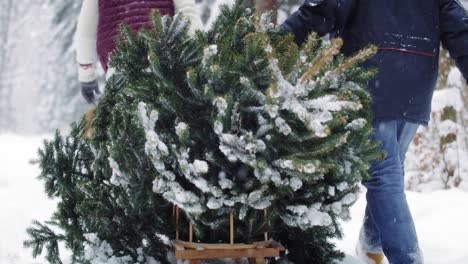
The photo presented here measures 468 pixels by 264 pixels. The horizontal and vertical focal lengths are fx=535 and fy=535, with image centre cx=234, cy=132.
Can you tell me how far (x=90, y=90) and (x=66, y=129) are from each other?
1.65m

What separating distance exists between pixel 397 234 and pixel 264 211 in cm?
90

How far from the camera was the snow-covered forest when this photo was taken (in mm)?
3721

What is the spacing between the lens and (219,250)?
1.76m

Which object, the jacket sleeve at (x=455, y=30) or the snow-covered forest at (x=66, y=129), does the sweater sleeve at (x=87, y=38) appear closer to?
the snow-covered forest at (x=66, y=129)

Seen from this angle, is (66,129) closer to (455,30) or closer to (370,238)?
(370,238)

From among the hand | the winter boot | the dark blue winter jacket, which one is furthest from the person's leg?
the hand

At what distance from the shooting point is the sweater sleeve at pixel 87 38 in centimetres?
308

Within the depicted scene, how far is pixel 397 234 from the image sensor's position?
7.79ft

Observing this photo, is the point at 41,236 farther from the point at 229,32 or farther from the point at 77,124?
the point at 229,32

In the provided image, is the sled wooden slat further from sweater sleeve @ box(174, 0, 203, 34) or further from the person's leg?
sweater sleeve @ box(174, 0, 203, 34)

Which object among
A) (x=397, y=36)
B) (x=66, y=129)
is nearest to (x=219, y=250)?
(x=397, y=36)

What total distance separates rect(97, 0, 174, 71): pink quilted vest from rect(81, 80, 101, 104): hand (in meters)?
0.21

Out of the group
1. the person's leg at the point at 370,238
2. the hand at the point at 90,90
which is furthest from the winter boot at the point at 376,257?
the hand at the point at 90,90

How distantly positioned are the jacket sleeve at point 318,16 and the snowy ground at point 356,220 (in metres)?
1.10
